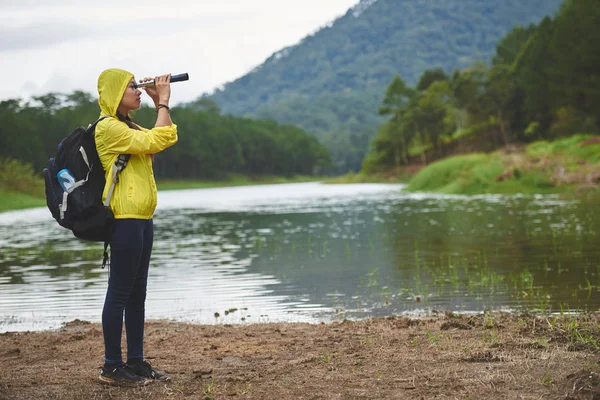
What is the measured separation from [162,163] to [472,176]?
8157 centimetres

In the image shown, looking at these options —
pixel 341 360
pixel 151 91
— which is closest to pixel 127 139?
pixel 151 91

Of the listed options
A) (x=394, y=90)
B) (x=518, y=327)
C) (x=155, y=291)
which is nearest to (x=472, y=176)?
(x=155, y=291)

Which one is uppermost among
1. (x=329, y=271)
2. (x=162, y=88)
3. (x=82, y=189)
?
(x=162, y=88)

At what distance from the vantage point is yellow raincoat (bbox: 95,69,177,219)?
17.8 ft

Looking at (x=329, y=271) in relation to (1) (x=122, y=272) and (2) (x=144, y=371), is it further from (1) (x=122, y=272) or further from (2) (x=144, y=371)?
(1) (x=122, y=272)

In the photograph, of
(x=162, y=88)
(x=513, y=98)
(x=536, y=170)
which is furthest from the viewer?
(x=513, y=98)

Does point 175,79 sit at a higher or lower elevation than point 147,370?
higher

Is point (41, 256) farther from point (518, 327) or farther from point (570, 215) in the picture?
point (570, 215)

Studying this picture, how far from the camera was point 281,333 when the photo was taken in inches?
291

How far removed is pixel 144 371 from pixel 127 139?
1.73 meters

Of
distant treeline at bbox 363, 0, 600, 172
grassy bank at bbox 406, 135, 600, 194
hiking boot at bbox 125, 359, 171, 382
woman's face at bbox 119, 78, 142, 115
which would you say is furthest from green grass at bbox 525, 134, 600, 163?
hiking boot at bbox 125, 359, 171, 382

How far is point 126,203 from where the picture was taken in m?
5.41

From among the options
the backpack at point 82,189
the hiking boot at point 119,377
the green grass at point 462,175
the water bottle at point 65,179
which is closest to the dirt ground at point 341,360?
the hiking boot at point 119,377

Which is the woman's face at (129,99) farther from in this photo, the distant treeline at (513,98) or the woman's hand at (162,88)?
the distant treeline at (513,98)
